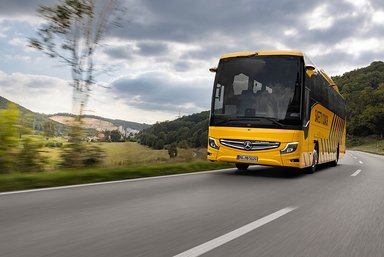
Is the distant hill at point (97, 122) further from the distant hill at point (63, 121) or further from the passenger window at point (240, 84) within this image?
the passenger window at point (240, 84)

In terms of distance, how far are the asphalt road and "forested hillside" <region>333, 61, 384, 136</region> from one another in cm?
10232

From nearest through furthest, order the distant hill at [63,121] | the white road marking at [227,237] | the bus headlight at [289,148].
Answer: the white road marking at [227,237], the distant hill at [63,121], the bus headlight at [289,148]

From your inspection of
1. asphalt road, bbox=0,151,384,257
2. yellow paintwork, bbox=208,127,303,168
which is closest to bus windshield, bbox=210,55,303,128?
yellow paintwork, bbox=208,127,303,168

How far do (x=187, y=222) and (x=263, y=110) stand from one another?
6.83m

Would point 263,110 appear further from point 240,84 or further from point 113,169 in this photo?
point 113,169

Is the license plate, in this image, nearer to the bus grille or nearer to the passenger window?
the bus grille

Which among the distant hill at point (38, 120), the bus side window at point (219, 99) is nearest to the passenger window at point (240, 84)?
the bus side window at point (219, 99)

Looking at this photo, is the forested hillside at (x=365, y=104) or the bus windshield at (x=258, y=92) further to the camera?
the forested hillside at (x=365, y=104)

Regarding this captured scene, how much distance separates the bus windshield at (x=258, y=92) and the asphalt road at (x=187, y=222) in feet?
10.5

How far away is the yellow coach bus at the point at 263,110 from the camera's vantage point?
1116cm

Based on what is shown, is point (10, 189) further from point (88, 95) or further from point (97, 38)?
point (97, 38)

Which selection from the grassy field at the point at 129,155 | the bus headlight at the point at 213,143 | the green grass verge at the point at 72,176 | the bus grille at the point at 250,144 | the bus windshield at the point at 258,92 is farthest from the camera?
the bus headlight at the point at 213,143

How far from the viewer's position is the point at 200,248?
3.86 meters

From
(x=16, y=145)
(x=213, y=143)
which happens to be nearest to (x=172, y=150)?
(x=213, y=143)
